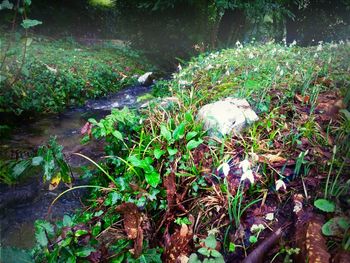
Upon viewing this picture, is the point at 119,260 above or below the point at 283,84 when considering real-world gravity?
below

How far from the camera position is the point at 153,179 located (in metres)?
2.28

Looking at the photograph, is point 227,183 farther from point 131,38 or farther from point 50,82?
point 131,38

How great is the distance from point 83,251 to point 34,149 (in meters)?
2.91

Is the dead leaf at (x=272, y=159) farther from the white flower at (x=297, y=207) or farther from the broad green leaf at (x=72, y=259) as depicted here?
the broad green leaf at (x=72, y=259)

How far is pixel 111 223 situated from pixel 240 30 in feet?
39.0

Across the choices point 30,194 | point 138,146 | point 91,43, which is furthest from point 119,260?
point 91,43

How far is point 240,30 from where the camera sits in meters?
12.6

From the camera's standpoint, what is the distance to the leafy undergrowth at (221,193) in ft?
6.01

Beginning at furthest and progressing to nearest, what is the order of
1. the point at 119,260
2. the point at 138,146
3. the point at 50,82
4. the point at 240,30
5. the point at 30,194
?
the point at 240,30, the point at 50,82, the point at 30,194, the point at 138,146, the point at 119,260

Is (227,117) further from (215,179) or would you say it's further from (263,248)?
(263,248)

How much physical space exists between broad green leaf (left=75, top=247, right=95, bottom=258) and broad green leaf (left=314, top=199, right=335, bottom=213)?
4.48 feet

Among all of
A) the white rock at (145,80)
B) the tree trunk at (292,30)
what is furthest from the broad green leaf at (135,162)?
the tree trunk at (292,30)

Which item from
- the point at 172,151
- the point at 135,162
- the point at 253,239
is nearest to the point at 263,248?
the point at 253,239

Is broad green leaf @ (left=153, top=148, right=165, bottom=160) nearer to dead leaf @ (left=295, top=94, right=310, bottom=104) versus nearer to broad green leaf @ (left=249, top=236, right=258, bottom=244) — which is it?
broad green leaf @ (left=249, top=236, right=258, bottom=244)
